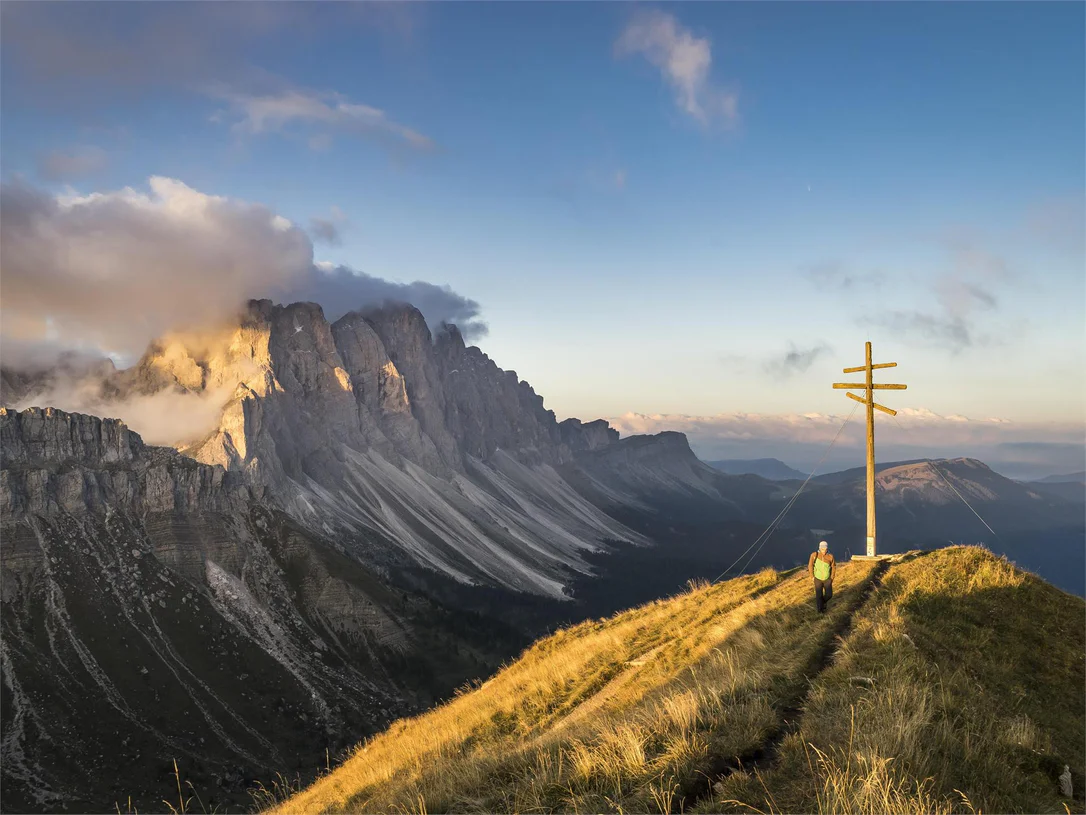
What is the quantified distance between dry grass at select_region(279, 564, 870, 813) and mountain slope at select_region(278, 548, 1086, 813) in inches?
1.6

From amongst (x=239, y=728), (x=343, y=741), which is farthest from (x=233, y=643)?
(x=343, y=741)

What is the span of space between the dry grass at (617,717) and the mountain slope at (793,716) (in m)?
0.04

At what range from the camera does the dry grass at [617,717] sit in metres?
6.59

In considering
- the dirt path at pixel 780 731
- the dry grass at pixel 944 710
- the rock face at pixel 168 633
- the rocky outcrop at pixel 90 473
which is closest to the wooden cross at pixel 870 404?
the dry grass at pixel 944 710

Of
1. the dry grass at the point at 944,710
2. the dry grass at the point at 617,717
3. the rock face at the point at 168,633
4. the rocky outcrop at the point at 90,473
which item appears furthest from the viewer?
the rocky outcrop at the point at 90,473

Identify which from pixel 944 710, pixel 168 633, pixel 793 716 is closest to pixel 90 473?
pixel 168 633

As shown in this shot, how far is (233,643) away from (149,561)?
28.2 metres

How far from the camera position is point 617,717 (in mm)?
10102

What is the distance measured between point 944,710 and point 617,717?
4.56 m

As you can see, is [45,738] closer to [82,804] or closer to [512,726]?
[82,804]

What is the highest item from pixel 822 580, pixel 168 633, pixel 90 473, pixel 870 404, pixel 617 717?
pixel 870 404

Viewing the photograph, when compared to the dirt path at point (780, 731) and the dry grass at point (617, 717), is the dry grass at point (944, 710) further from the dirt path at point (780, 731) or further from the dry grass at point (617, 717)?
the dry grass at point (617, 717)

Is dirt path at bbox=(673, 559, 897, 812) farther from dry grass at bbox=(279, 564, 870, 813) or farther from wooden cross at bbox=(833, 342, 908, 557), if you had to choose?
wooden cross at bbox=(833, 342, 908, 557)

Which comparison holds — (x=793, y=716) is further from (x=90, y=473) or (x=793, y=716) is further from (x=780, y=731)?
(x=90, y=473)
